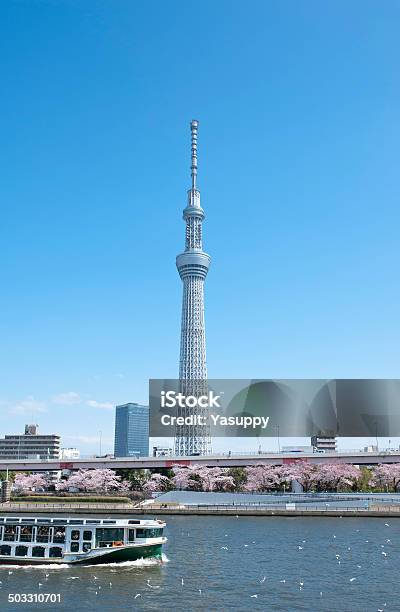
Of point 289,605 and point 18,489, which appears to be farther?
point 18,489

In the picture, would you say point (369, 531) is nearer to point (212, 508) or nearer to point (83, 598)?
point (212, 508)

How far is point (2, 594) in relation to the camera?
33.6 m

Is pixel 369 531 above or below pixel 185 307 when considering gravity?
below

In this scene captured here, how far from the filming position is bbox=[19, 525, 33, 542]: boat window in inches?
1698

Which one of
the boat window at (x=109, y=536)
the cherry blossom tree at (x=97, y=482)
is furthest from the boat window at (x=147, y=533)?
the cherry blossom tree at (x=97, y=482)

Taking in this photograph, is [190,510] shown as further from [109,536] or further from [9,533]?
[9,533]

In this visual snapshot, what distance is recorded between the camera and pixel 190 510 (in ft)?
272

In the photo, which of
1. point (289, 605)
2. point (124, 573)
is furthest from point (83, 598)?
point (289, 605)

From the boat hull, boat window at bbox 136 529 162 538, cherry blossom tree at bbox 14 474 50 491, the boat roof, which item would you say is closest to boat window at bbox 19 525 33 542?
the boat roof

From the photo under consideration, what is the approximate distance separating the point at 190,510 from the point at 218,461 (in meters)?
32.9

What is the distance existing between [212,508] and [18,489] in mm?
64734

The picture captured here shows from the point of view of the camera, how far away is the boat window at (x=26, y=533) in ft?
141

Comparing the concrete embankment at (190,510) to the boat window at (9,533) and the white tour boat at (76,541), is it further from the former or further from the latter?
the boat window at (9,533)

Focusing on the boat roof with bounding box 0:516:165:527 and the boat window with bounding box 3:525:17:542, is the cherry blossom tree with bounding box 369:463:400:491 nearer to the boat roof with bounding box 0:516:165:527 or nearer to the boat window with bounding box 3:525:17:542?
the boat roof with bounding box 0:516:165:527
